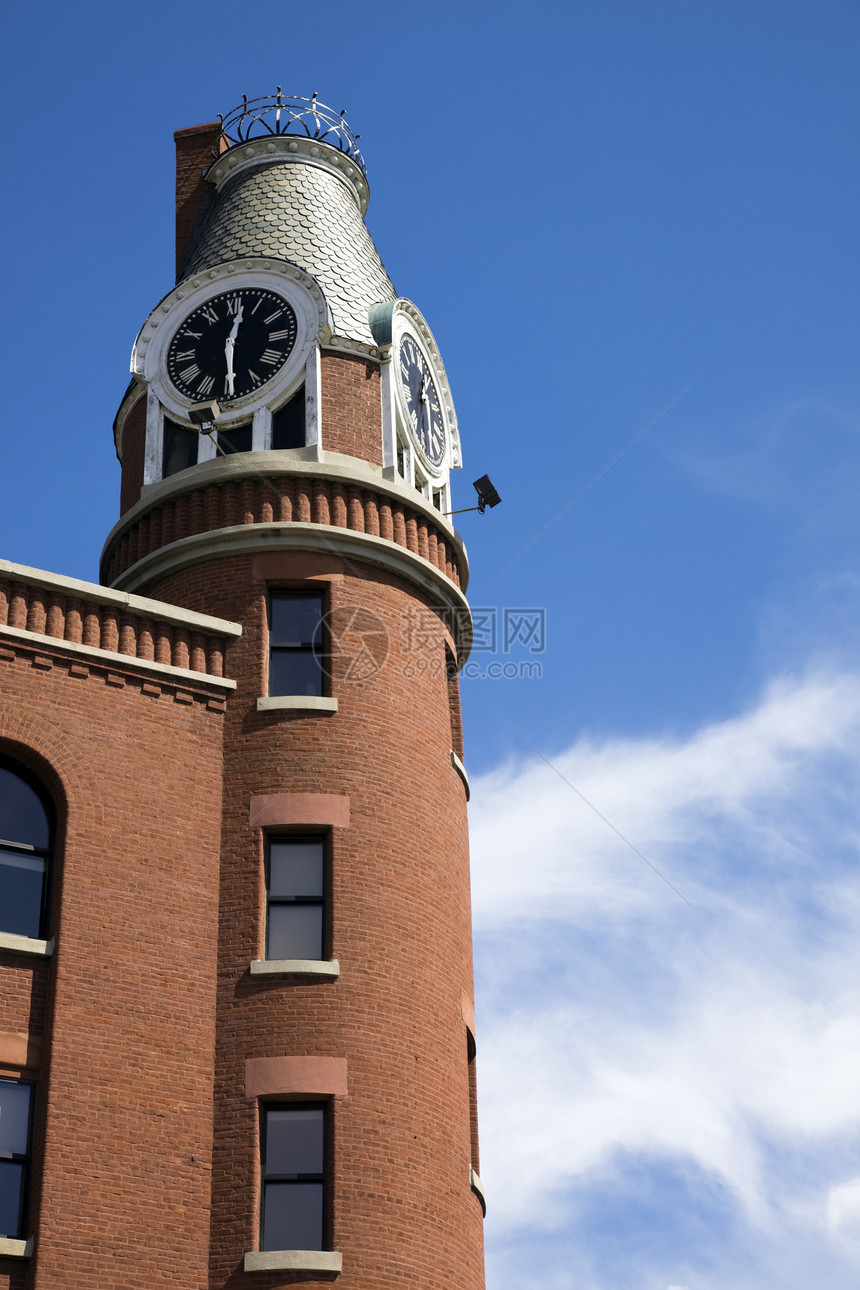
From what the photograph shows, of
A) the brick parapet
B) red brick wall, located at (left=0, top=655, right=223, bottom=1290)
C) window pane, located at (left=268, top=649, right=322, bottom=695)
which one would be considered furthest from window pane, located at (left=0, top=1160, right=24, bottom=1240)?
window pane, located at (left=268, top=649, right=322, bottom=695)

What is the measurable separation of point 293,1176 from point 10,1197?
400cm

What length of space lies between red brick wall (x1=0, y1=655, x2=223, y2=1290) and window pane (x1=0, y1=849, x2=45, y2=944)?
47 centimetres

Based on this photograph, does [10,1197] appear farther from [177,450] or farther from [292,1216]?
[177,450]

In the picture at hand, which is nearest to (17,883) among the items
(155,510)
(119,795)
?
(119,795)

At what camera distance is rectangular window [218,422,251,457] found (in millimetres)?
30391

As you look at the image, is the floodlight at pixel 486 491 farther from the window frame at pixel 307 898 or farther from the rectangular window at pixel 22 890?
the rectangular window at pixel 22 890

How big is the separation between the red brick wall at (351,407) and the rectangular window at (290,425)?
1.43 feet

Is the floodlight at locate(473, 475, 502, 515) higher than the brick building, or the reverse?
the floodlight at locate(473, 475, 502, 515)

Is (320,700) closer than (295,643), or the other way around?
(320,700)

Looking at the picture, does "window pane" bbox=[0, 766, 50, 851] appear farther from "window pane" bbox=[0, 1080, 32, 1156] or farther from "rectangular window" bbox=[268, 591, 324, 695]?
"rectangular window" bbox=[268, 591, 324, 695]

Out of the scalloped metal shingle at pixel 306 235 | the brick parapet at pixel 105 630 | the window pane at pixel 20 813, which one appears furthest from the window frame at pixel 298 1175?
the scalloped metal shingle at pixel 306 235

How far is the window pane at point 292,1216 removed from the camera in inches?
916

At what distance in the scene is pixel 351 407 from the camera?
1208 inches

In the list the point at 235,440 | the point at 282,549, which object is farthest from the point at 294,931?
the point at 235,440
